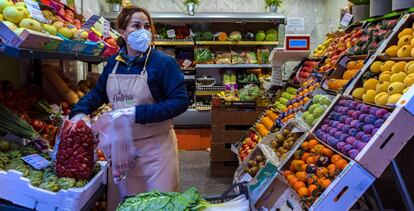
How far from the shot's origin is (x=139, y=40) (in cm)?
254

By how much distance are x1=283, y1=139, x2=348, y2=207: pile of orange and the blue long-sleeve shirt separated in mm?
726

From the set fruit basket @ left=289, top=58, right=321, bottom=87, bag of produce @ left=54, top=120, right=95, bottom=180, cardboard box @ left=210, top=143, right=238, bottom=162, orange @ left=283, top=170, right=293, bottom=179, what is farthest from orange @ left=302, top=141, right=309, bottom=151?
cardboard box @ left=210, top=143, right=238, bottom=162

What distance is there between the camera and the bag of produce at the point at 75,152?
6.61 feet

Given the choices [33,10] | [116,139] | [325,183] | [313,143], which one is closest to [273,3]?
[313,143]

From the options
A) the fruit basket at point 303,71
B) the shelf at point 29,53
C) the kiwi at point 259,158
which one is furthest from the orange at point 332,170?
the fruit basket at point 303,71

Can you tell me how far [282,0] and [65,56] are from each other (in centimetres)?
573

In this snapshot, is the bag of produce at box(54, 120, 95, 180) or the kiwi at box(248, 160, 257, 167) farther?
the kiwi at box(248, 160, 257, 167)

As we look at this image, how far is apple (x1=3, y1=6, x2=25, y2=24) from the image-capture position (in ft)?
7.30

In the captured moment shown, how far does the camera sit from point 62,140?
2059mm

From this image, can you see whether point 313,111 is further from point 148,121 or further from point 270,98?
point 270,98

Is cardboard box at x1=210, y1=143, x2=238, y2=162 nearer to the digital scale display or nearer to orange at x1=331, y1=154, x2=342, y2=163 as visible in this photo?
the digital scale display

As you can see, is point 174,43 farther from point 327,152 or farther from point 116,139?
point 327,152

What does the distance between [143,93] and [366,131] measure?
127 centimetres

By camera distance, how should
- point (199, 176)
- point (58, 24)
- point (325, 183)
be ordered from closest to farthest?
point (325, 183) → point (58, 24) → point (199, 176)
